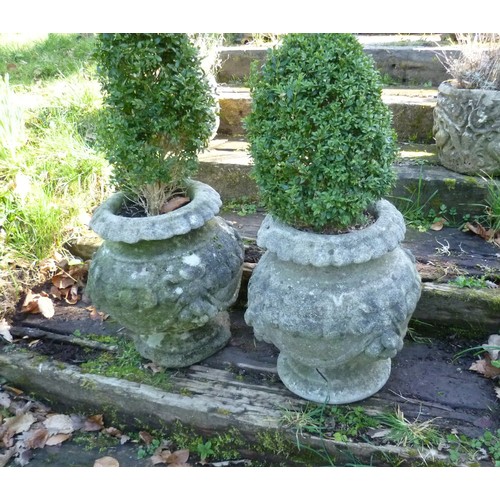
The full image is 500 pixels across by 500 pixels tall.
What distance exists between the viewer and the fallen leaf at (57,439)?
8.85ft

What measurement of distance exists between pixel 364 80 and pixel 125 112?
1174mm

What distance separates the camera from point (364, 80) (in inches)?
79.5

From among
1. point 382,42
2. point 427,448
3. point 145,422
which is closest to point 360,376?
point 427,448

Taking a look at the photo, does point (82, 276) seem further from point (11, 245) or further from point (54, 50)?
point (54, 50)

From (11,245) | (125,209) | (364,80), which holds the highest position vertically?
(364,80)

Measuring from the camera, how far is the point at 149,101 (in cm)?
238

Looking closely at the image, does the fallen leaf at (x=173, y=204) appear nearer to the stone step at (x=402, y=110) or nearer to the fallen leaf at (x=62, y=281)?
the fallen leaf at (x=62, y=281)

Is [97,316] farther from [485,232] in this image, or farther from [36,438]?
[485,232]

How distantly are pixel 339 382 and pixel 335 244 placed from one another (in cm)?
81

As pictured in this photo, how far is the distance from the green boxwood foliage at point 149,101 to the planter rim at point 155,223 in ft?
0.71

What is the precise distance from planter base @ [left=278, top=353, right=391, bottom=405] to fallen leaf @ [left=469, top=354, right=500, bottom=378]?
491mm

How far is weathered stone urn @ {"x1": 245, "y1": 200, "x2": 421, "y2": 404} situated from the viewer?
2109mm

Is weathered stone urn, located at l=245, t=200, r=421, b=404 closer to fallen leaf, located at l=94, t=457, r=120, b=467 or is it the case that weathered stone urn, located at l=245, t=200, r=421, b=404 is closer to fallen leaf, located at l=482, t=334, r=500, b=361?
fallen leaf, located at l=482, t=334, r=500, b=361

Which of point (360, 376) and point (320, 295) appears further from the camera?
point (360, 376)
